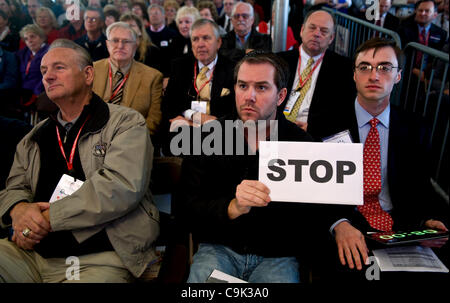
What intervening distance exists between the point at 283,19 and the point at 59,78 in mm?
2397

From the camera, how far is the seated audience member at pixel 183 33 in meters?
4.47

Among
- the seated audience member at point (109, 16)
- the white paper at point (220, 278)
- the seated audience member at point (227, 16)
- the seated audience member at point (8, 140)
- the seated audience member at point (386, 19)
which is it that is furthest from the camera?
the seated audience member at point (227, 16)

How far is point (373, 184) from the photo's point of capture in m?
1.69

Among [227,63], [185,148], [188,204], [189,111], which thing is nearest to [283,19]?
[227,63]

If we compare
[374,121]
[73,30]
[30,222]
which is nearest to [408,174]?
[374,121]

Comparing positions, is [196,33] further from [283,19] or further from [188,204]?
[188,204]

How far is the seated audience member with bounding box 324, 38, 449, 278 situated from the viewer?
1690 mm

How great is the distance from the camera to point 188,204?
1.51 metres

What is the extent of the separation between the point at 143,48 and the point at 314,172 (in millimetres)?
3397

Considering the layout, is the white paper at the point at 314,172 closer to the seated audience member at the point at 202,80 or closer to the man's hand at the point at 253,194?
the man's hand at the point at 253,194

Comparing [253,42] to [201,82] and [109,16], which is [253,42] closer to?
[201,82]

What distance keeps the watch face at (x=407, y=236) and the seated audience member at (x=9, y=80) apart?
4.12 metres

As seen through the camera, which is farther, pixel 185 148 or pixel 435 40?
pixel 435 40

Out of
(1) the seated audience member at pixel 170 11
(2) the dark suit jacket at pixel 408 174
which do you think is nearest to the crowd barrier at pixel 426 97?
(2) the dark suit jacket at pixel 408 174
